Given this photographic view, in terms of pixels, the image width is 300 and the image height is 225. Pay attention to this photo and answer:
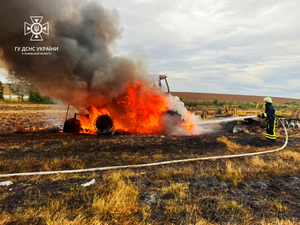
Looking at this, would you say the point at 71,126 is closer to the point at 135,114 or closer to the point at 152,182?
the point at 135,114

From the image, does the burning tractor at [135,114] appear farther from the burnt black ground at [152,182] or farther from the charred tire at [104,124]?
the burnt black ground at [152,182]

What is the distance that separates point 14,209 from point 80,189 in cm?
106

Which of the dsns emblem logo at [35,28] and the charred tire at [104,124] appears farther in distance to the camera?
the charred tire at [104,124]

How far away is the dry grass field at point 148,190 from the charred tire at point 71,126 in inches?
147

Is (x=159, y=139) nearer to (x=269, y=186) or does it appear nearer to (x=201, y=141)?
(x=201, y=141)

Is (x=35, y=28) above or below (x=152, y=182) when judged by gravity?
above

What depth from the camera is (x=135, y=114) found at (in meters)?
10.7

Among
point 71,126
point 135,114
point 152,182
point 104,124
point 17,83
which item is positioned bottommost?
point 152,182

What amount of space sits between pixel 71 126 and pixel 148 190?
8.29 metres

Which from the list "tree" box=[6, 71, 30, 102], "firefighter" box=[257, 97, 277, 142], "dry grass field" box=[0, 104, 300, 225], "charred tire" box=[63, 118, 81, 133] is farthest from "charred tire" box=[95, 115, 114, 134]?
"firefighter" box=[257, 97, 277, 142]

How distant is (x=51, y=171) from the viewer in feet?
15.5

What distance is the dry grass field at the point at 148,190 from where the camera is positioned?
286 cm

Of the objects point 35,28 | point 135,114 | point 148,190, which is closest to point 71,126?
point 135,114

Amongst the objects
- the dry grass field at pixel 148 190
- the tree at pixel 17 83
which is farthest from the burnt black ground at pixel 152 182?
the tree at pixel 17 83
